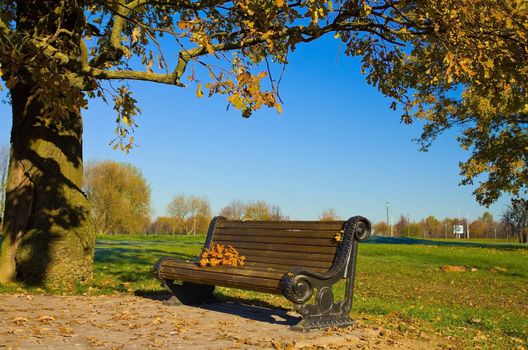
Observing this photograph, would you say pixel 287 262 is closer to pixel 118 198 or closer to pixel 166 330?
pixel 166 330

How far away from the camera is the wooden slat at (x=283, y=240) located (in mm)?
6840

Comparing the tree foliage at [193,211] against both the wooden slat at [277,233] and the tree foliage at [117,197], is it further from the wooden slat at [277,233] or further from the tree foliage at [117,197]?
the wooden slat at [277,233]

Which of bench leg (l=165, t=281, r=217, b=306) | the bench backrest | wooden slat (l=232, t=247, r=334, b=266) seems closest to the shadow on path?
bench leg (l=165, t=281, r=217, b=306)

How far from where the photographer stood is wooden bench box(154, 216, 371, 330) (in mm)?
6227

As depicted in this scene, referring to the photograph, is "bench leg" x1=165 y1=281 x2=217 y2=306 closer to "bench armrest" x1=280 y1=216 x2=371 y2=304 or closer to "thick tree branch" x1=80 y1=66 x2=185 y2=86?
"bench armrest" x1=280 y1=216 x2=371 y2=304

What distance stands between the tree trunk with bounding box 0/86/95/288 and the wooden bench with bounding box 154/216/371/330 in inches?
114

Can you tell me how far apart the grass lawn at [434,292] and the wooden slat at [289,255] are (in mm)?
1145

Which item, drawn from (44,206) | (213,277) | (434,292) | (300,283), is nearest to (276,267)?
(213,277)

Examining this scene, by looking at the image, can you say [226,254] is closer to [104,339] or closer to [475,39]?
[104,339]

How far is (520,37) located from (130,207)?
196 feet

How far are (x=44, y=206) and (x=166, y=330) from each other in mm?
4846

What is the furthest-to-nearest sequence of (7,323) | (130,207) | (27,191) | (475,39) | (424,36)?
(130,207) < (27,191) < (424,36) < (475,39) < (7,323)

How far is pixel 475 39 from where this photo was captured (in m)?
8.26

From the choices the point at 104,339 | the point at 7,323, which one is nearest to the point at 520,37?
the point at 104,339
